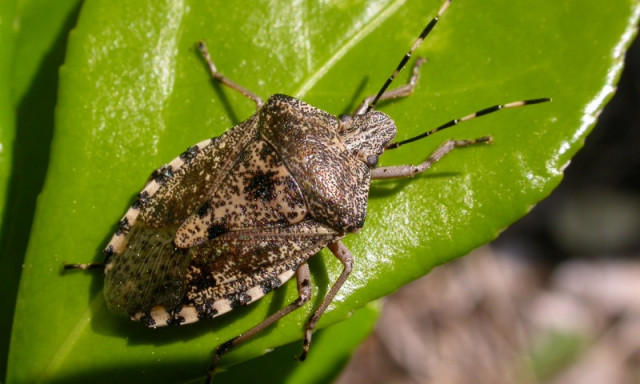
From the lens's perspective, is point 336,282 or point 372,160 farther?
point 372,160

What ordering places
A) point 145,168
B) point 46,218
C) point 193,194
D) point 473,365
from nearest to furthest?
point 46,218 → point 145,168 → point 193,194 → point 473,365

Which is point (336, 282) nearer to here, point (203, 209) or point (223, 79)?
point (203, 209)

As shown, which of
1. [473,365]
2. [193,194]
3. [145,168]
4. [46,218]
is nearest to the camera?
[46,218]

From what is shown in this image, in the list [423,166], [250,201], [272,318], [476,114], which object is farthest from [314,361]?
[476,114]

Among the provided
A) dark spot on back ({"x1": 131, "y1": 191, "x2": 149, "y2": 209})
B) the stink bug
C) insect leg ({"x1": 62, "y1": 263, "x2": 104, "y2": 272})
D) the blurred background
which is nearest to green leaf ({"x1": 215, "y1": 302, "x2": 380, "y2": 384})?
the stink bug

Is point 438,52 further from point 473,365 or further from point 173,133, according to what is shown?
point 473,365

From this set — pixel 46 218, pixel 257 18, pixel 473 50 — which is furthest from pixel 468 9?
pixel 46 218
